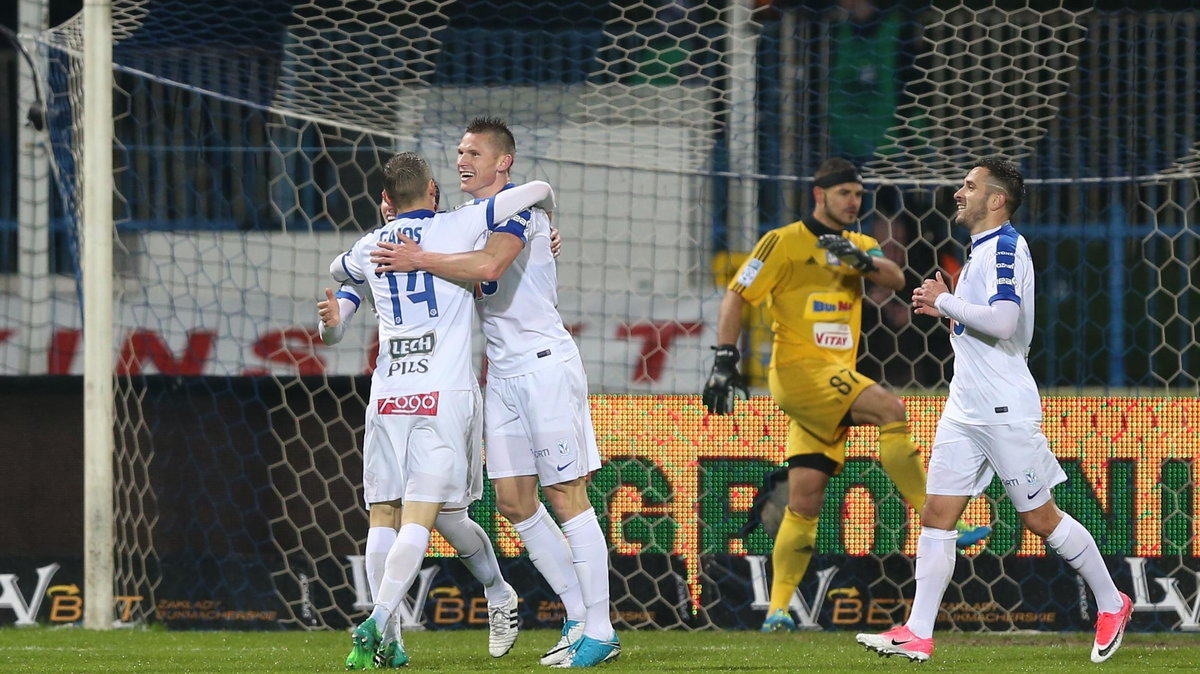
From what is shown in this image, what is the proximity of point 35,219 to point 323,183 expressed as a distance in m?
1.73

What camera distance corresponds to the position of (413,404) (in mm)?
4715

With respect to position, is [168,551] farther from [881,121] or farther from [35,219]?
[881,121]

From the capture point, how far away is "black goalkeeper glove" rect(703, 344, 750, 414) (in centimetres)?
629

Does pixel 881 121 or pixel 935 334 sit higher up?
pixel 881 121

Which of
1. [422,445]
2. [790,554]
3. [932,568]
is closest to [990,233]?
[932,568]

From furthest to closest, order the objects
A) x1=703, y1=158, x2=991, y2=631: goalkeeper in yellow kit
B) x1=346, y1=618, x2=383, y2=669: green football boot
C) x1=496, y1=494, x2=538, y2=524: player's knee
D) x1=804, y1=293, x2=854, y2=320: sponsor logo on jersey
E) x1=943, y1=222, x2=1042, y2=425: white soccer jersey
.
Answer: x1=804, y1=293, x2=854, y2=320: sponsor logo on jersey → x1=703, y1=158, x2=991, y2=631: goalkeeper in yellow kit → x1=496, y1=494, x2=538, y2=524: player's knee → x1=943, y1=222, x2=1042, y2=425: white soccer jersey → x1=346, y1=618, x2=383, y2=669: green football boot

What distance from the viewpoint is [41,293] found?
8.84m

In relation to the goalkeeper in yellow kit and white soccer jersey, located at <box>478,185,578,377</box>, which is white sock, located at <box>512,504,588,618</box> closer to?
white soccer jersey, located at <box>478,185,578,377</box>

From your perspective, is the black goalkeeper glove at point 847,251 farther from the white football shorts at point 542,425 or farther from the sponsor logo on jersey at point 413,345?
the sponsor logo on jersey at point 413,345

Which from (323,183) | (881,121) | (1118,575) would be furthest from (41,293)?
(1118,575)

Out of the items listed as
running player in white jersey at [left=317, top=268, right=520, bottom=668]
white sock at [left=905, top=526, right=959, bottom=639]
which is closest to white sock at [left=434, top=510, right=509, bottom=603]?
running player in white jersey at [left=317, top=268, right=520, bottom=668]

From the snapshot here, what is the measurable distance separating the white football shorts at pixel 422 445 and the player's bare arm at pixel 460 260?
0.35 meters

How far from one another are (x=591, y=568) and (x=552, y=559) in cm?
20

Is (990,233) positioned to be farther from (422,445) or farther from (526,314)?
(422,445)
